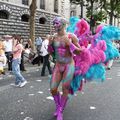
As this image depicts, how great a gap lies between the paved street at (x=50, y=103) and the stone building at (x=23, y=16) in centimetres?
2004

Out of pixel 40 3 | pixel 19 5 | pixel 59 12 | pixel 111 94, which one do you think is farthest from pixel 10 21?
pixel 111 94

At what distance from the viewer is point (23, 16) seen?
3488cm

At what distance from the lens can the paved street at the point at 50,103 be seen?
709cm

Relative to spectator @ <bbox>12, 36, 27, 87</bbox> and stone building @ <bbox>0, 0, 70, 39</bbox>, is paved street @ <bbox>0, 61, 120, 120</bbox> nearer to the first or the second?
spectator @ <bbox>12, 36, 27, 87</bbox>

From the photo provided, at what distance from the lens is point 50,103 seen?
27.2 feet

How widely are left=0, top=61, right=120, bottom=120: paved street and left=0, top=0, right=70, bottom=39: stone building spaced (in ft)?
65.7

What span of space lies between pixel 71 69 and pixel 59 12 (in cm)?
3612

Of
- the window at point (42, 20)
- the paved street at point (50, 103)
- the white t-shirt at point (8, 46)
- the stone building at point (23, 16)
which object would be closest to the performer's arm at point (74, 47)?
the paved street at point (50, 103)

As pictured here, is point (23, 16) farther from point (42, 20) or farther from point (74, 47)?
point (74, 47)

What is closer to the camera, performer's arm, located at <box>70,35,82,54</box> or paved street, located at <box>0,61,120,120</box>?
performer's arm, located at <box>70,35,82,54</box>

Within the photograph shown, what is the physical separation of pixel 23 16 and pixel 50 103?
27197 mm

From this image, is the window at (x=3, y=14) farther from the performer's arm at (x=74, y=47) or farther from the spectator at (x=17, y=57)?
the performer's arm at (x=74, y=47)

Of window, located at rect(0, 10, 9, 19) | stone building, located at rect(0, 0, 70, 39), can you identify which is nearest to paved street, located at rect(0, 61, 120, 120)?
stone building, located at rect(0, 0, 70, 39)

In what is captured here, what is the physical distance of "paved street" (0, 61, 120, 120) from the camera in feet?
23.3
